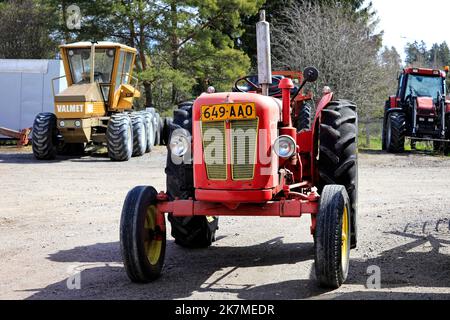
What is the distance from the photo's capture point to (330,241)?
17.9ft

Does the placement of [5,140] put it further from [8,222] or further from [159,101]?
[8,222]

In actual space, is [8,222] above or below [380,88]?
below

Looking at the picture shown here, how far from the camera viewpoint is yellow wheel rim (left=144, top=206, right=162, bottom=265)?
20.3 feet

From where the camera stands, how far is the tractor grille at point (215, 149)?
19.6 ft

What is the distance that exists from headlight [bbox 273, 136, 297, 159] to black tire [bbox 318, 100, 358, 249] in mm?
885

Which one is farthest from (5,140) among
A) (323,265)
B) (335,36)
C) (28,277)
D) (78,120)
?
(323,265)

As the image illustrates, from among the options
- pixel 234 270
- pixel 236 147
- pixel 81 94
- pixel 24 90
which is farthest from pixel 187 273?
pixel 24 90

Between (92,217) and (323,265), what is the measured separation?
492cm

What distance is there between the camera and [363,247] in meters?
7.45

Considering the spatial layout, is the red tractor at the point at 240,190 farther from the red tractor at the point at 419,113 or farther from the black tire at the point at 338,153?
the red tractor at the point at 419,113

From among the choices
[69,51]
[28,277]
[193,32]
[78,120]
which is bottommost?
[28,277]

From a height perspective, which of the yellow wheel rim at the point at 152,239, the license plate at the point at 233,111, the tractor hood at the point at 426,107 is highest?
the tractor hood at the point at 426,107

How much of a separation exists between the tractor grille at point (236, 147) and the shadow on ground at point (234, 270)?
0.98 m

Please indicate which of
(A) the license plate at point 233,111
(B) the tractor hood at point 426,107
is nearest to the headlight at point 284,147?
(A) the license plate at point 233,111
